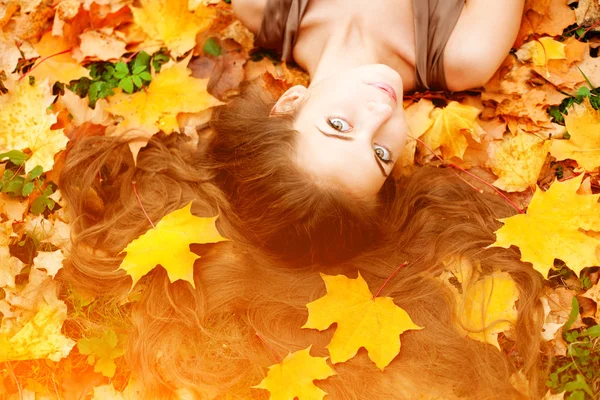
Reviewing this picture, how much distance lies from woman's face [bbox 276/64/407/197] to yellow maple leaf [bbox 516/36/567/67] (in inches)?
31.6

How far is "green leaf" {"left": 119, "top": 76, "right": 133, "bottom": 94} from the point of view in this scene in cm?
278

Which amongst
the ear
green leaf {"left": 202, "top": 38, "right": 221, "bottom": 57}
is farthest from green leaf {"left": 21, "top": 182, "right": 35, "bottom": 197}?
the ear

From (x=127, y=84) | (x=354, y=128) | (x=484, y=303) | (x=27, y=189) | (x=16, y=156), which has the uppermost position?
(x=354, y=128)

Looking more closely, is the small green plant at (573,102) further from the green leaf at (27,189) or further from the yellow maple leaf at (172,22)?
the green leaf at (27,189)

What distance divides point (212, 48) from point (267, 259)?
1091 millimetres

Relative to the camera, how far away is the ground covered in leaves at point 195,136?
236 centimetres

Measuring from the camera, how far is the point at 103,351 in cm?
246

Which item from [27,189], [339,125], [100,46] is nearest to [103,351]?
[27,189]

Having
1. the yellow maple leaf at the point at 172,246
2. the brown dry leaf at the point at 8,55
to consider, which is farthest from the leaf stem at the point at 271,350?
the brown dry leaf at the point at 8,55

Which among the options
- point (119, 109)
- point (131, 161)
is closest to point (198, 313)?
point (131, 161)

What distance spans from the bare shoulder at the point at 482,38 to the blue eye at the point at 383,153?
2.06 ft

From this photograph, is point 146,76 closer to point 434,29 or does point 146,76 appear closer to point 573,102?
point 434,29

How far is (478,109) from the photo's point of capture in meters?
2.74

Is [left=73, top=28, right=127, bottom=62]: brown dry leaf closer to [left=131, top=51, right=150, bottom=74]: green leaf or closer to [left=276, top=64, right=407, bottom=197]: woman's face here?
[left=131, top=51, right=150, bottom=74]: green leaf
